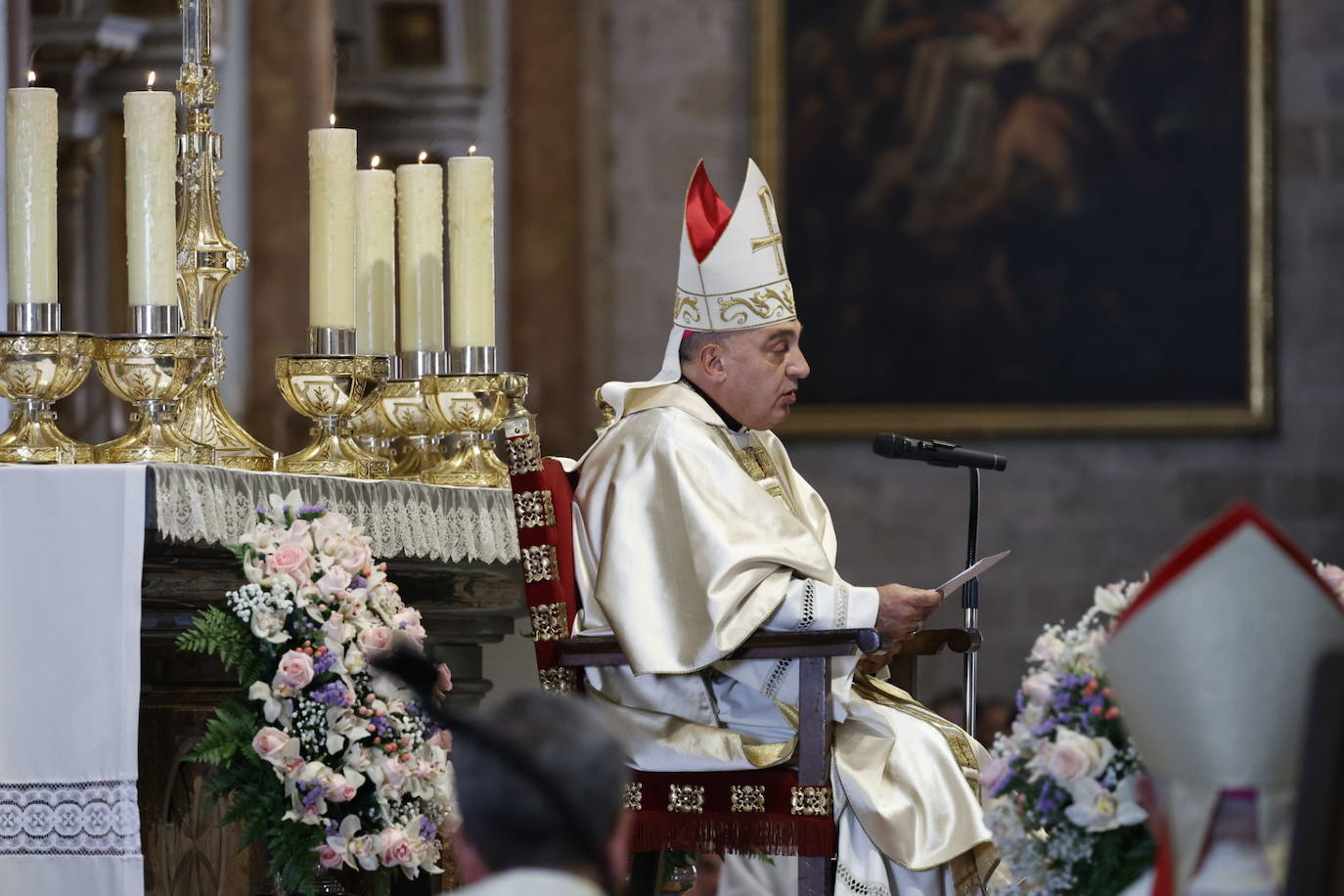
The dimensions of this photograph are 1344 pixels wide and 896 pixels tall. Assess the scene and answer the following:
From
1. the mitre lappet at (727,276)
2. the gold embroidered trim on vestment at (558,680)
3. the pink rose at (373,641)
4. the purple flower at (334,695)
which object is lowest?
the gold embroidered trim on vestment at (558,680)

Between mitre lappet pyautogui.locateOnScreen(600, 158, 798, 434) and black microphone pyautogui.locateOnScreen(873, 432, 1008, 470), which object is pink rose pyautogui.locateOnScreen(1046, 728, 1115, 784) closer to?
black microphone pyautogui.locateOnScreen(873, 432, 1008, 470)

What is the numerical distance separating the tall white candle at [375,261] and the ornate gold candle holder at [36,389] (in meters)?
1.01

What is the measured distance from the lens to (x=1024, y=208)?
33.6ft

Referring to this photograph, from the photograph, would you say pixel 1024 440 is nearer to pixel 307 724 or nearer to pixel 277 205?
pixel 277 205

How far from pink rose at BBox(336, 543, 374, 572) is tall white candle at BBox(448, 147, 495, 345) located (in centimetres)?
98

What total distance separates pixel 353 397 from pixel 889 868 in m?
1.54

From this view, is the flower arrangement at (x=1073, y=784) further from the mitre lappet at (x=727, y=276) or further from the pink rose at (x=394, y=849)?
the mitre lappet at (x=727, y=276)

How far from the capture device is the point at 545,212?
33.7ft

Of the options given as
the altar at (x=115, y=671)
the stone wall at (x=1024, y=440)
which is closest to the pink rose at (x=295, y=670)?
the altar at (x=115, y=671)

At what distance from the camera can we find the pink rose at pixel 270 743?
11.7 ft

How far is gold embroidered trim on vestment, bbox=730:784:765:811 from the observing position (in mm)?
3861

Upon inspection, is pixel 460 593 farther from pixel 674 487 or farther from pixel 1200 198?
pixel 1200 198

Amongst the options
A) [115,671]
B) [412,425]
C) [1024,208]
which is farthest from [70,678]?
[1024,208]

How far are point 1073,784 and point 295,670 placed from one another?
1.50 meters
